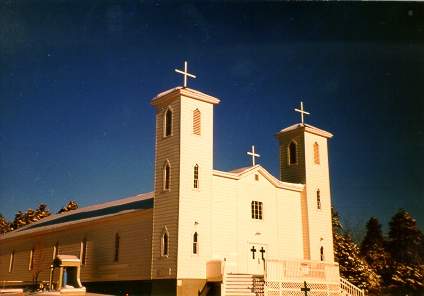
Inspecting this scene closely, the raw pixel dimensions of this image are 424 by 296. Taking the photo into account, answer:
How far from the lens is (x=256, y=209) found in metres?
32.1

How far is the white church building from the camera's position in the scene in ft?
90.5

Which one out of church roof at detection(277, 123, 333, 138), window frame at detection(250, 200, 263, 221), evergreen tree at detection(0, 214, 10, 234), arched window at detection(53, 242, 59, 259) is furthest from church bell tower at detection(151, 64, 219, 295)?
evergreen tree at detection(0, 214, 10, 234)

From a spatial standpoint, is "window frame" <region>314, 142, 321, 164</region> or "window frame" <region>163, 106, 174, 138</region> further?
"window frame" <region>314, 142, 321, 164</region>

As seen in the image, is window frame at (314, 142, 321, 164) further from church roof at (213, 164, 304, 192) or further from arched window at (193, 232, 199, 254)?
arched window at (193, 232, 199, 254)

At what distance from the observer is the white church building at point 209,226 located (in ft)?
90.5

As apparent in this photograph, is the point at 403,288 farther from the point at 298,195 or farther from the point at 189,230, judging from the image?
the point at 189,230

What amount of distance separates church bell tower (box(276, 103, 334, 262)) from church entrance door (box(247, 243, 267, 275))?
12.5 feet

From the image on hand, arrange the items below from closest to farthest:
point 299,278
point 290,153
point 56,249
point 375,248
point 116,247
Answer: point 299,278
point 116,247
point 290,153
point 56,249
point 375,248

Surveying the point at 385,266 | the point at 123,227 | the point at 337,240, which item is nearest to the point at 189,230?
the point at 123,227

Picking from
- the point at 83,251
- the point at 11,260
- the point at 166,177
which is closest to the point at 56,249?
the point at 83,251

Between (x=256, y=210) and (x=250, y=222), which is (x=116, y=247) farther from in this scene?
(x=256, y=210)

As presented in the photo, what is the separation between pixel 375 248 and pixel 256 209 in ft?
95.3

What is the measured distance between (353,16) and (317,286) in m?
15.4

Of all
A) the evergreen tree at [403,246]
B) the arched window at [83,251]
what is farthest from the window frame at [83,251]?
the evergreen tree at [403,246]
